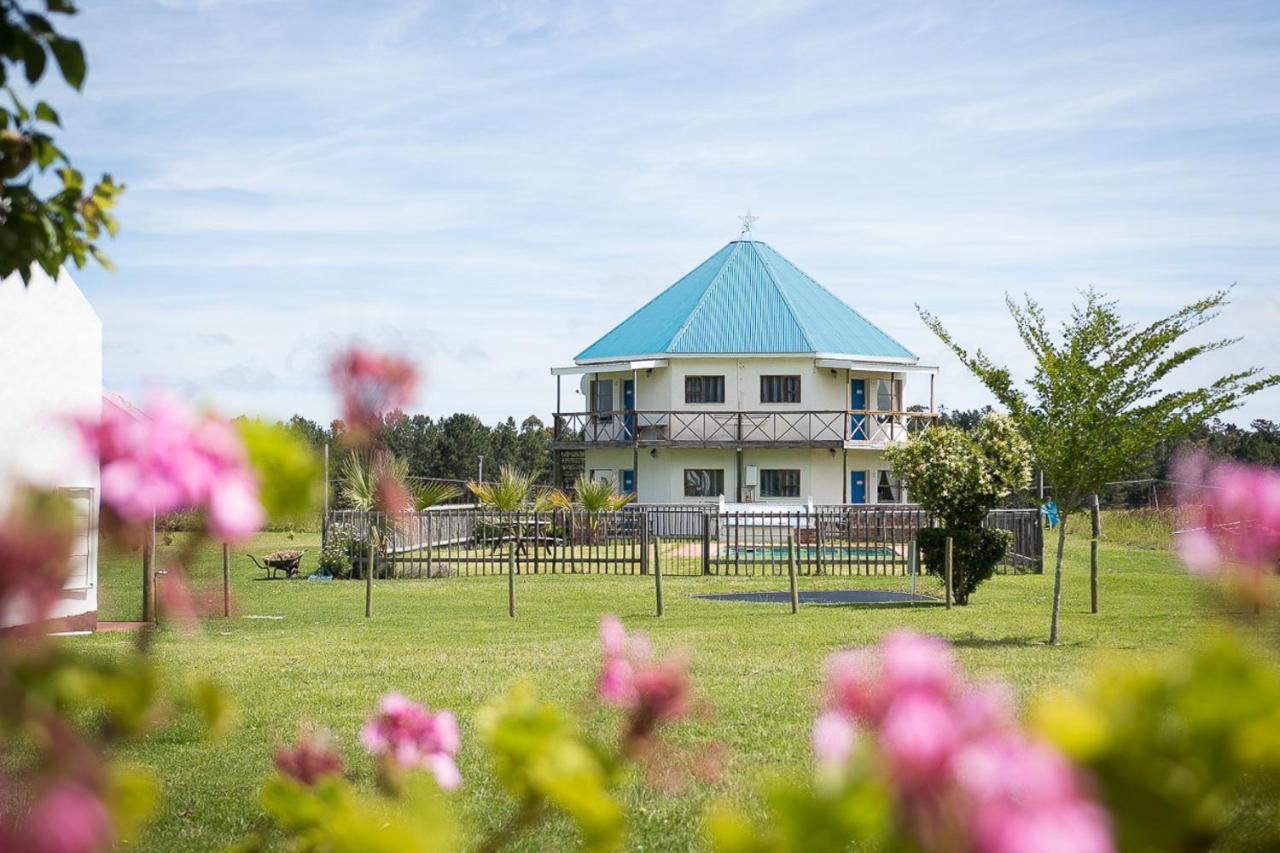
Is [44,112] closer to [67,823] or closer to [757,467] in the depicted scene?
[67,823]

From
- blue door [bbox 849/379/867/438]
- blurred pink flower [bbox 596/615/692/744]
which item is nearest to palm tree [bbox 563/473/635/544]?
blue door [bbox 849/379/867/438]

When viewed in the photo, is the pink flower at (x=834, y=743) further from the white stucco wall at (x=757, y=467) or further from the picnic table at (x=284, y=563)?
the white stucco wall at (x=757, y=467)

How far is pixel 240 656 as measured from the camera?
565 inches


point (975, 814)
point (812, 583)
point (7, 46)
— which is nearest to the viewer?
point (975, 814)

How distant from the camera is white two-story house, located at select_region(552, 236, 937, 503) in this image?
4444cm

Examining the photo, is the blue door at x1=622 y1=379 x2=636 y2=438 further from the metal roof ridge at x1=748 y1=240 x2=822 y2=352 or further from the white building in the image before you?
the white building

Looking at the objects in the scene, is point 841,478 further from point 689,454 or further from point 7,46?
point 7,46

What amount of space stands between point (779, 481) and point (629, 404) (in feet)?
21.7

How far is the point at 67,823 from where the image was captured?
0.87 metres

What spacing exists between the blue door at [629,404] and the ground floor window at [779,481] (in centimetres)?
496

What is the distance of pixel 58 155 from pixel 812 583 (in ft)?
78.4

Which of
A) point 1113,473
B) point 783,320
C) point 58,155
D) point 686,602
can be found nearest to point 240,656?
point 686,602

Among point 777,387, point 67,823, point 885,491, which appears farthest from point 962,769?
point 885,491

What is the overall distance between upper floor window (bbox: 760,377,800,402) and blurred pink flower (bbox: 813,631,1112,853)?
4495cm
